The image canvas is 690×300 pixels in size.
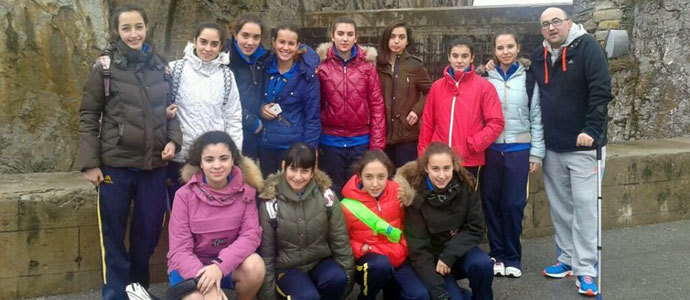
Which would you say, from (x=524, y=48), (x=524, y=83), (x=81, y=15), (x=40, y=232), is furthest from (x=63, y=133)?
(x=524, y=48)

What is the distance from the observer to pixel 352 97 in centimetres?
458

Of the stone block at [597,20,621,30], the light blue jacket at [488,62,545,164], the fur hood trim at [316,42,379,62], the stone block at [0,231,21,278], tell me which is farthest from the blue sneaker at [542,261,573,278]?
the stone block at [597,20,621,30]

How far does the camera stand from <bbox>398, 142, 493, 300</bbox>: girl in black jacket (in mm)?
3859

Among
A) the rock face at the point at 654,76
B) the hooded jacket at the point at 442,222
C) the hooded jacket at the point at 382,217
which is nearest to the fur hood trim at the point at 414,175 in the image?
the hooded jacket at the point at 442,222

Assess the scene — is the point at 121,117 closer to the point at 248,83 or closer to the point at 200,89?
the point at 200,89

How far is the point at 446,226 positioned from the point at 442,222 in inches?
1.5

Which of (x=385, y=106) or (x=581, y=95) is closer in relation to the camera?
(x=581, y=95)

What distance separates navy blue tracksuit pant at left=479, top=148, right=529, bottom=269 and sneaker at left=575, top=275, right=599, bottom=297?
0.47 meters

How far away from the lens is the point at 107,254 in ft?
12.4

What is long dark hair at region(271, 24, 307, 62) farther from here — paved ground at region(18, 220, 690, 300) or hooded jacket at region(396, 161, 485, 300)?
paved ground at region(18, 220, 690, 300)

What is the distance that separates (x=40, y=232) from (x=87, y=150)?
2.93 feet

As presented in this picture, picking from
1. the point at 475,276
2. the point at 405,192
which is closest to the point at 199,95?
the point at 405,192

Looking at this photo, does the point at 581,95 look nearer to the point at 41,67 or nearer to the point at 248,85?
the point at 248,85

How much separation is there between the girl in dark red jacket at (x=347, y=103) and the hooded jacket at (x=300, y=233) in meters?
0.91
